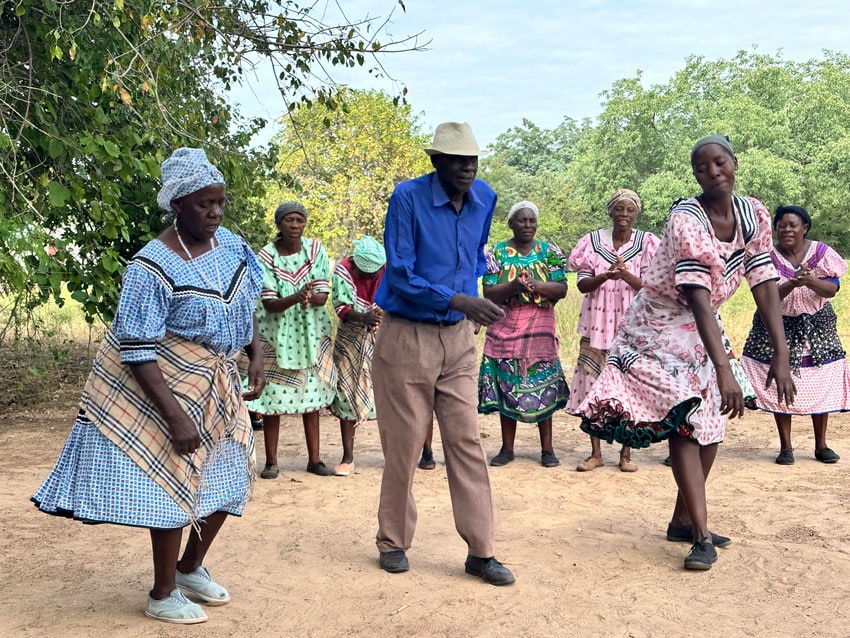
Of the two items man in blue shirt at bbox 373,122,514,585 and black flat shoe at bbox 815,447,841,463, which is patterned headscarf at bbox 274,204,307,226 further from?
black flat shoe at bbox 815,447,841,463

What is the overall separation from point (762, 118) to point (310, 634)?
36.6m

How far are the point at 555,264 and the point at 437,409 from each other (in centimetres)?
290

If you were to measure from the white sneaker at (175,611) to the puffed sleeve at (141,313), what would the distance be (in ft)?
3.53

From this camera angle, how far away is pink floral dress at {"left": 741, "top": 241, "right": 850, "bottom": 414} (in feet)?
23.5

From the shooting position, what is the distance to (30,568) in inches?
189

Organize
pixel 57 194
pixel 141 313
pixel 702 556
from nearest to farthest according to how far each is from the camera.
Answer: pixel 141 313 → pixel 702 556 → pixel 57 194

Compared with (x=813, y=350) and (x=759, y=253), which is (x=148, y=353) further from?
(x=813, y=350)

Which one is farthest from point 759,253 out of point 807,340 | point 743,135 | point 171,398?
point 743,135

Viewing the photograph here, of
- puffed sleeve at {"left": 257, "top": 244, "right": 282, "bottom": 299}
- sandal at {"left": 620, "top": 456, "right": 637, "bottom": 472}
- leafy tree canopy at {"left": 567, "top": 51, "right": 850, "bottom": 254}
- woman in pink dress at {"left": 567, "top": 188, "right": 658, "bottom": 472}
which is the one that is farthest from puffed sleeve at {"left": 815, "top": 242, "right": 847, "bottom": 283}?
leafy tree canopy at {"left": 567, "top": 51, "right": 850, "bottom": 254}

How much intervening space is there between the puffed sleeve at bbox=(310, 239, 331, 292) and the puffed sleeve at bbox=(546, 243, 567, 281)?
1687 mm

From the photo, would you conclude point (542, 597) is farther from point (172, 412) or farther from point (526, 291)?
point (526, 291)

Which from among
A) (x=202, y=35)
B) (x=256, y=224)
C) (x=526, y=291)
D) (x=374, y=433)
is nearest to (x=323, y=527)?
(x=526, y=291)

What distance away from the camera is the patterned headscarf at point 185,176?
12.2 feet

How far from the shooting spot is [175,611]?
392 cm
